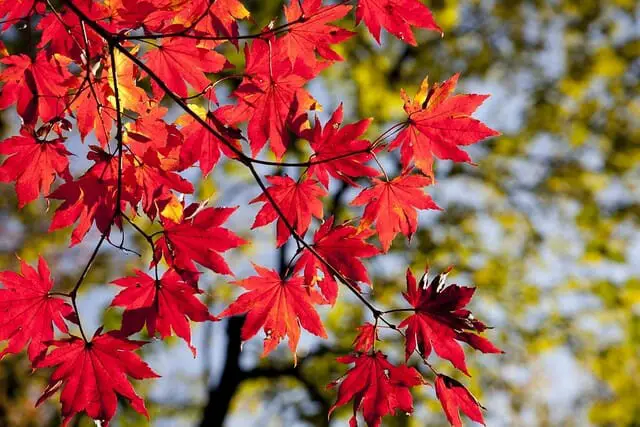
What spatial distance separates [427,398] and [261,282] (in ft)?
20.4

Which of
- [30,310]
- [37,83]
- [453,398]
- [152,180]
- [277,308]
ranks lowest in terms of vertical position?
[453,398]

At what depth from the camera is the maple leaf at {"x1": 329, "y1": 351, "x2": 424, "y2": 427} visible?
1.41 m

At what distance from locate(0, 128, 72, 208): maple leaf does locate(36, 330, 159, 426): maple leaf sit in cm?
43

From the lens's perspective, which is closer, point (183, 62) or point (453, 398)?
point (453, 398)

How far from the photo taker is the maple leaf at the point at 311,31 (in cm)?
153

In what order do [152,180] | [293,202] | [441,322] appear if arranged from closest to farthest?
1. [441,322]
2. [152,180]
3. [293,202]

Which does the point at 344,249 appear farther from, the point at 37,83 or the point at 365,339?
the point at 37,83

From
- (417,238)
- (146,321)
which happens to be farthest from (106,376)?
(417,238)

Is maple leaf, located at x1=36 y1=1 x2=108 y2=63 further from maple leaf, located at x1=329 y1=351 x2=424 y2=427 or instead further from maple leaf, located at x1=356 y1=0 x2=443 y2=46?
maple leaf, located at x1=329 y1=351 x2=424 y2=427

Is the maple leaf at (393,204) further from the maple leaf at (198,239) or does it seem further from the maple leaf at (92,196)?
the maple leaf at (92,196)

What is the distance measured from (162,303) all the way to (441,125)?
31.4 inches

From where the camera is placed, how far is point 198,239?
146 cm

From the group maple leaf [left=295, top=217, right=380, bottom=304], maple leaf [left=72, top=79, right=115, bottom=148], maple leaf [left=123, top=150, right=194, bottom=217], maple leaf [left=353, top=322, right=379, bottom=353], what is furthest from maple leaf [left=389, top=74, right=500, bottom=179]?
maple leaf [left=72, top=79, right=115, bottom=148]

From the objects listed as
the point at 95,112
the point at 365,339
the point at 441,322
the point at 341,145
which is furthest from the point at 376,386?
the point at 95,112
